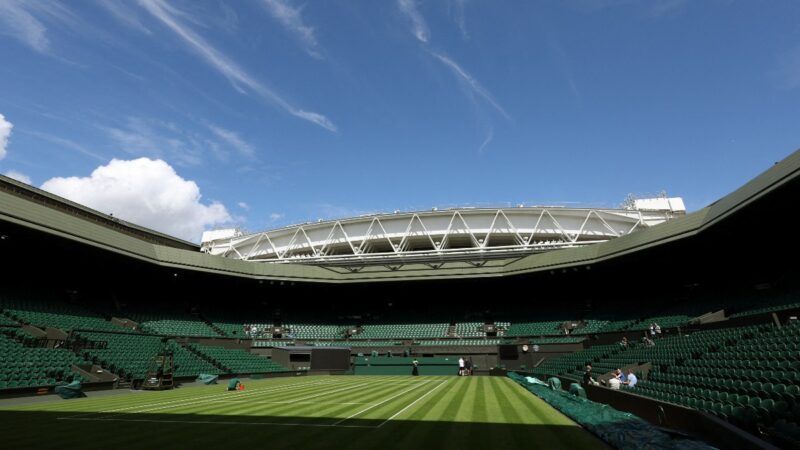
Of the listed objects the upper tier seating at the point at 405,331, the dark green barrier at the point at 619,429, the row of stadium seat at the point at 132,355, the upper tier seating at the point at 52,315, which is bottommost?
the dark green barrier at the point at 619,429

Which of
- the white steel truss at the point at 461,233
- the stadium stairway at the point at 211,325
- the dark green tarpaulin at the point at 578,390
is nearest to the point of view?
the dark green tarpaulin at the point at 578,390

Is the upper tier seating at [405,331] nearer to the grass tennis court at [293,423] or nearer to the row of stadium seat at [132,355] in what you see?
the row of stadium seat at [132,355]

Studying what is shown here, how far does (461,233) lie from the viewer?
48.8 meters

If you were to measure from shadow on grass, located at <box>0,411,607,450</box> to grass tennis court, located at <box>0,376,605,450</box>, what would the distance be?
0.02 m

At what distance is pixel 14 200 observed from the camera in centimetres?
2530

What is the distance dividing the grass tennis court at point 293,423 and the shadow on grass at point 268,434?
0.08 feet

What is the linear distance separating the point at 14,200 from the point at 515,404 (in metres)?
30.8

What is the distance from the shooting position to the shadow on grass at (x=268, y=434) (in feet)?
32.0

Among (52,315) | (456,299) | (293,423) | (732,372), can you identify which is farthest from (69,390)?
(456,299)

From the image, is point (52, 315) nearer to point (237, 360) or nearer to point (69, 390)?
point (237, 360)

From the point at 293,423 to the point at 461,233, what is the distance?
125ft

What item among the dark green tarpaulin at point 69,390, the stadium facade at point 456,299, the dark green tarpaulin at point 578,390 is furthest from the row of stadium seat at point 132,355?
the dark green tarpaulin at point 578,390

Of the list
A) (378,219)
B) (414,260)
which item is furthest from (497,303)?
(378,219)

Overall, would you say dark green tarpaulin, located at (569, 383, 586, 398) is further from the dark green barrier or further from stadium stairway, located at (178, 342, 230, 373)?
stadium stairway, located at (178, 342, 230, 373)
